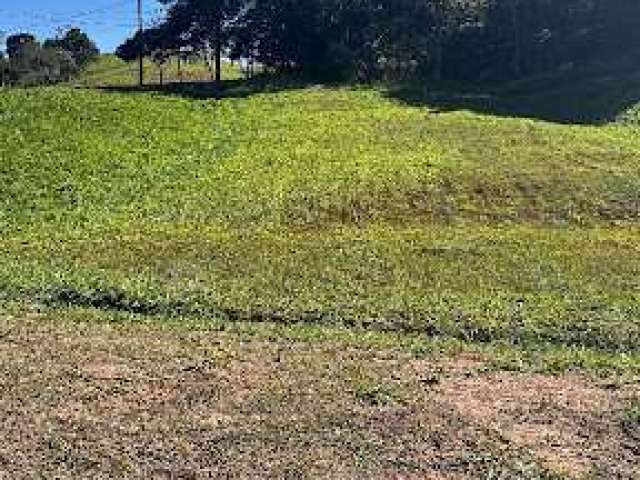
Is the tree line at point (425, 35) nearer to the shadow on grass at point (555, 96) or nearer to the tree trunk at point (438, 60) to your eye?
the tree trunk at point (438, 60)

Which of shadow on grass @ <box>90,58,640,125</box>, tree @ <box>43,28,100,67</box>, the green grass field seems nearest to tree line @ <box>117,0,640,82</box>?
shadow on grass @ <box>90,58,640,125</box>

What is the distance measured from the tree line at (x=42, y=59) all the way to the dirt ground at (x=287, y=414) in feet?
225

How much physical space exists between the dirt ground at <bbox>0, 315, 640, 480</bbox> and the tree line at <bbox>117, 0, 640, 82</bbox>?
41521 mm

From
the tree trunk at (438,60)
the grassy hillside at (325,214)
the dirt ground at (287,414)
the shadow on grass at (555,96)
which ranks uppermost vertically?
the tree trunk at (438,60)

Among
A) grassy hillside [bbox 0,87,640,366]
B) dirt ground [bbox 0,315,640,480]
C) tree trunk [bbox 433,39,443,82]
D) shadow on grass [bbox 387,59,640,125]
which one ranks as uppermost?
tree trunk [bbox 433,39,443,82]

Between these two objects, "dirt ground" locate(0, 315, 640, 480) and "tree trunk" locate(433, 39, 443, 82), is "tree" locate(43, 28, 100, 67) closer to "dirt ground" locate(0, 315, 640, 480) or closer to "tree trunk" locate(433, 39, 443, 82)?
"tree trunk" locate(433, 39, 443, 82)

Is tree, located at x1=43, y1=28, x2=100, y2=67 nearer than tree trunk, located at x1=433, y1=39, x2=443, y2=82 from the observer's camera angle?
No

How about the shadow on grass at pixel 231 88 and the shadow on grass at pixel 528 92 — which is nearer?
the shadow on grass at pixel 528 92

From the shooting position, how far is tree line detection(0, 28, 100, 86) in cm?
8638

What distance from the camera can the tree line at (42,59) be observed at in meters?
86.4

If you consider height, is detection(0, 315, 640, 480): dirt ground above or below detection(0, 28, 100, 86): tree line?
below

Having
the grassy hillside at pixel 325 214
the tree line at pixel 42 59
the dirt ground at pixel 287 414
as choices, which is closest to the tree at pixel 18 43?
the tree line at pixel 42 59

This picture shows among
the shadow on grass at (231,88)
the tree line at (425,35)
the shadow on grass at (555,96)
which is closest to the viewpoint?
the shadow on grass at (555,96)

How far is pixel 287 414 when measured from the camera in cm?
1373
